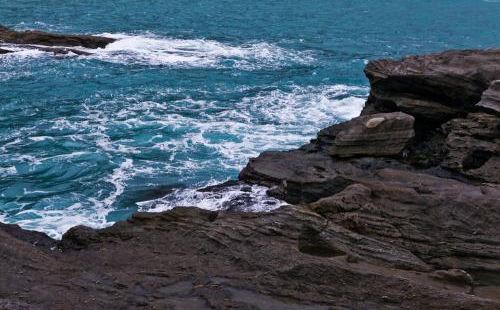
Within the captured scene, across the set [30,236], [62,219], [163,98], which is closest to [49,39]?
[163,98]

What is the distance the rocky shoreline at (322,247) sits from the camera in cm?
1140

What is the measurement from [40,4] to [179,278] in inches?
2222

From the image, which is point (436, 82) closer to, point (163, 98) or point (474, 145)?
point (474, 145)

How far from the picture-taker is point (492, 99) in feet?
61.1

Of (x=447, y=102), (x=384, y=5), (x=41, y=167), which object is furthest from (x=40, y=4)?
(x=447, y=102)

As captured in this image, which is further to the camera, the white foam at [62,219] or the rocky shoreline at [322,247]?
the white foam at [62,219]

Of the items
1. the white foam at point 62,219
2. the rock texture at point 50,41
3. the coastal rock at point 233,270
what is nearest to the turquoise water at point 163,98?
the white foam at point 62,219

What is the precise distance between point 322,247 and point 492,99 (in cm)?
808

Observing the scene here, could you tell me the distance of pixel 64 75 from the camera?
35.8 m

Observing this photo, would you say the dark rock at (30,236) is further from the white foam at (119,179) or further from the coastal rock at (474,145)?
the coastal rock at (474,145)

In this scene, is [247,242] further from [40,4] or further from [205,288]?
[40,4]

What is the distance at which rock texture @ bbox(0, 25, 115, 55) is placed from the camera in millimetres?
41438

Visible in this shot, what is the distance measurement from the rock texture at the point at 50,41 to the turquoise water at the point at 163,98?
3.85ft

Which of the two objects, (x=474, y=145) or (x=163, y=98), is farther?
(x=163, y=98)
